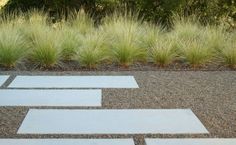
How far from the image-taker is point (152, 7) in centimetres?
1035

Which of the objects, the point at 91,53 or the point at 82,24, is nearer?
the point at 91,53

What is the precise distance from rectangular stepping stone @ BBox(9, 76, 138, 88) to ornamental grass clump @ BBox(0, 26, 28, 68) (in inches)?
28.2

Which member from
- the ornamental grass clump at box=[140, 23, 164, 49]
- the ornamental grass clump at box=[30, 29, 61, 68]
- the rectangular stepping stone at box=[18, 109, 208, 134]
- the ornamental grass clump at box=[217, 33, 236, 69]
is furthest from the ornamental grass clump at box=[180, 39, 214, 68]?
the rectangular stepping stone at box=[18, 109, 208, 134]

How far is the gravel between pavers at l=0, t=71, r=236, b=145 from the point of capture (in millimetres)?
4172

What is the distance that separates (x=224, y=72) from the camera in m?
6.65

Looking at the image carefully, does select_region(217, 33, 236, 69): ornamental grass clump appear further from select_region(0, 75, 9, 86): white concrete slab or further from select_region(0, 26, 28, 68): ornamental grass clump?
select_region(0, 75, 9, 86): white concrete slab

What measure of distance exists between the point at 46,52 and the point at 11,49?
1.63 ft

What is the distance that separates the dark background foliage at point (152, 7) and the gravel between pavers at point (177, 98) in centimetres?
363

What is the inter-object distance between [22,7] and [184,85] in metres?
5.72

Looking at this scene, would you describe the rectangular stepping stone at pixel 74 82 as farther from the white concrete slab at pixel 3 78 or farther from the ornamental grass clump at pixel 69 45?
the ornamental grass clump at pixel 69 45
